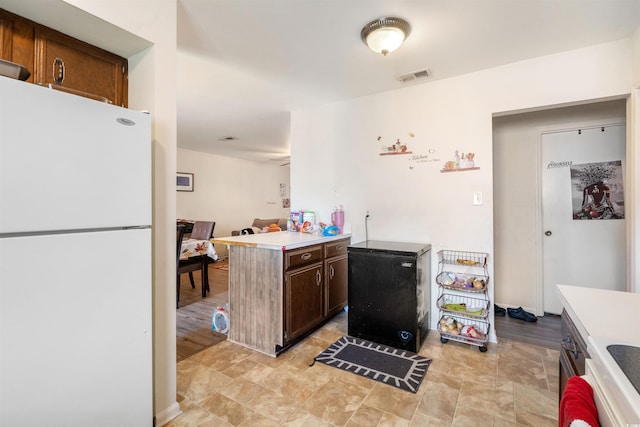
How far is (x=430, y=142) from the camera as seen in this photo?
2785mm

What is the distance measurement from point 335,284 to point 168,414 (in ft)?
5.65

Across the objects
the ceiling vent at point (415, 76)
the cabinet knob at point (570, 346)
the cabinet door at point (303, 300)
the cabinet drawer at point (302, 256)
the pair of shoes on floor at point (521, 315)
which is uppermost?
the ceiling vent at point (415, 76)

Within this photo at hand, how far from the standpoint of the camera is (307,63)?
7.96 ft

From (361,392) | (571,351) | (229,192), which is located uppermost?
(229,192)

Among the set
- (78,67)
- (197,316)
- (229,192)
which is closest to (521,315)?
(197,316)

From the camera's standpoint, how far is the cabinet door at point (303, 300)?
7.64 ft

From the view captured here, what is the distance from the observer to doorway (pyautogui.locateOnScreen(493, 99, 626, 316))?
311 cm

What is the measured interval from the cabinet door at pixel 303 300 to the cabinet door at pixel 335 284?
0.35 feet

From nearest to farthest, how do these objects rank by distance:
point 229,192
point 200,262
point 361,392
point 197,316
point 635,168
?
point 361,392, point 635,168, point 197,316, point 200,262, point 229,192

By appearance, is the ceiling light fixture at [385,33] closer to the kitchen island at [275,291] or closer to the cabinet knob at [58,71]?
the kitchen island at [275,291]

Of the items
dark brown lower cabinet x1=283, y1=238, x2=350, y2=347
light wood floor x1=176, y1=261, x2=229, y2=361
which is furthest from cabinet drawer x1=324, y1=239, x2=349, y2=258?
light wood floor x1=176, y1=261, x2=229, y2=361

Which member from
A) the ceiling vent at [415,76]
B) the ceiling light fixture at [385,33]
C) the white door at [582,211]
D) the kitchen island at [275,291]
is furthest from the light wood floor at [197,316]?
the white door at [582,211]

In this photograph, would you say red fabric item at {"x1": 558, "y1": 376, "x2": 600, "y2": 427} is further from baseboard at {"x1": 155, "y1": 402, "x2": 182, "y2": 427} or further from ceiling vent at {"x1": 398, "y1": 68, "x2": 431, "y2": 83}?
ceiling vent at {"x1": 398, "y1": 68, "x2": 431, "y2": 83}

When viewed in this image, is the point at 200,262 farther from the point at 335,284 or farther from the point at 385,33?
the point at 385,33
